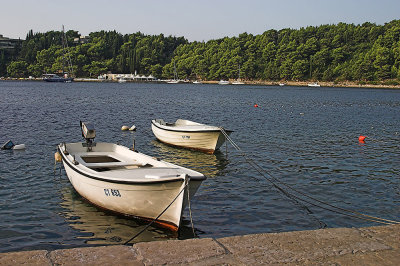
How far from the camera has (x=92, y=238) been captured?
10922 mm

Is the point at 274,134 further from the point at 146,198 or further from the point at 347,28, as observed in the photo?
the point at 347,28

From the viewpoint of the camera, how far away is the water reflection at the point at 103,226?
10891 mm

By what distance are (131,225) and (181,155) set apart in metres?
11.8

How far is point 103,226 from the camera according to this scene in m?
11.7

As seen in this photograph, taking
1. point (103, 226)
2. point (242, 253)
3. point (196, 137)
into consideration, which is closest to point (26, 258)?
point (242, 253)

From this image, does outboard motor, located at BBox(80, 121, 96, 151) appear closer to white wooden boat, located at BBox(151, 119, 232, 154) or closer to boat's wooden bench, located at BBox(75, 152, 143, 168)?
boat's wooden bench, located at BBox(75, 152, 143, 168)

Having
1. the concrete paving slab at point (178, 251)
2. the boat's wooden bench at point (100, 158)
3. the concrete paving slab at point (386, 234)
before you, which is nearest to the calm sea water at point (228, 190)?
the boat's wooden bench at point (100, 158)

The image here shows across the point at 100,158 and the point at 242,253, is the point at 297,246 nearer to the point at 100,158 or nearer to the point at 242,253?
the point at 242,253

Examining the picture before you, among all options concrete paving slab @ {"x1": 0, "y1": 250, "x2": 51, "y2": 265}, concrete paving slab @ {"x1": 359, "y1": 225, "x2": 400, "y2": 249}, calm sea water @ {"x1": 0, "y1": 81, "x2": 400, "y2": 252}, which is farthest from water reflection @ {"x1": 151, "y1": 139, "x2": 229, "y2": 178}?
concrete paving slab @ {"x1": 0, "y1": 250, "x2": 51, "y2": 265}

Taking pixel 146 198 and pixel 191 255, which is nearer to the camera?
pixel 191 255

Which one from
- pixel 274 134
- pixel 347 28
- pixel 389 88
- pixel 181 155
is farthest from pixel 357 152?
pixel 347 28

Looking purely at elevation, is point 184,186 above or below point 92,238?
above

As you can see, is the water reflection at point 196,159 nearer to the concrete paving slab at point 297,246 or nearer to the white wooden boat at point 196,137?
the white wooden boat at point 196,137

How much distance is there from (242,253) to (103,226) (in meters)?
6.44
